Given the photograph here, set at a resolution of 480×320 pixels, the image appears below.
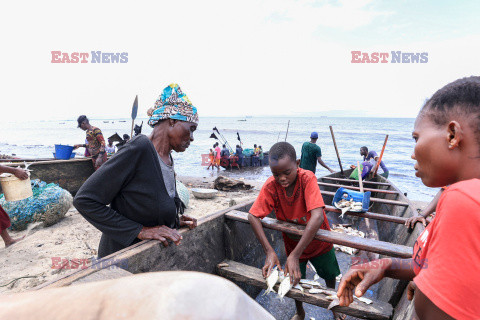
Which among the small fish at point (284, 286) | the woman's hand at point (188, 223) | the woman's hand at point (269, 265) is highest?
the woman's hand at point (188, 223)

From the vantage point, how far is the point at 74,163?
7273 mm

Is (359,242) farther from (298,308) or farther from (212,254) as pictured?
(212,254)

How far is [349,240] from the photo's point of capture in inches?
93.2

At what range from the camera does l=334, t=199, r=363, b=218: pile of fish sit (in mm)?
3607

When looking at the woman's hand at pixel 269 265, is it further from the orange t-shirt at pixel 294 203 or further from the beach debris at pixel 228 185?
the beach debris at pixel 228 185

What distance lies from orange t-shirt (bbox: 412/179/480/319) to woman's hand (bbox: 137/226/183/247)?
1.66m

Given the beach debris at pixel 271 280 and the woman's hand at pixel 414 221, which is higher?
the woman's hand at pixel 414 221

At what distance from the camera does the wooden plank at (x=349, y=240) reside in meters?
2.19

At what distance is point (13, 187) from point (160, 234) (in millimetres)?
3468

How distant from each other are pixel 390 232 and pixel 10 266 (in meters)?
6.18

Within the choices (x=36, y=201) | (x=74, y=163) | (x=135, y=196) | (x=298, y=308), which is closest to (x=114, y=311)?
(x=135, y=196)

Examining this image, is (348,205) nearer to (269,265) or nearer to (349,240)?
(349,240)

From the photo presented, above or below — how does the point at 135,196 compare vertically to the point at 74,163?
above

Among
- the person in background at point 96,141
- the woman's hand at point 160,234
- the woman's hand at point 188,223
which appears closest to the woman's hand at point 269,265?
the woman's hand at point 188,223
